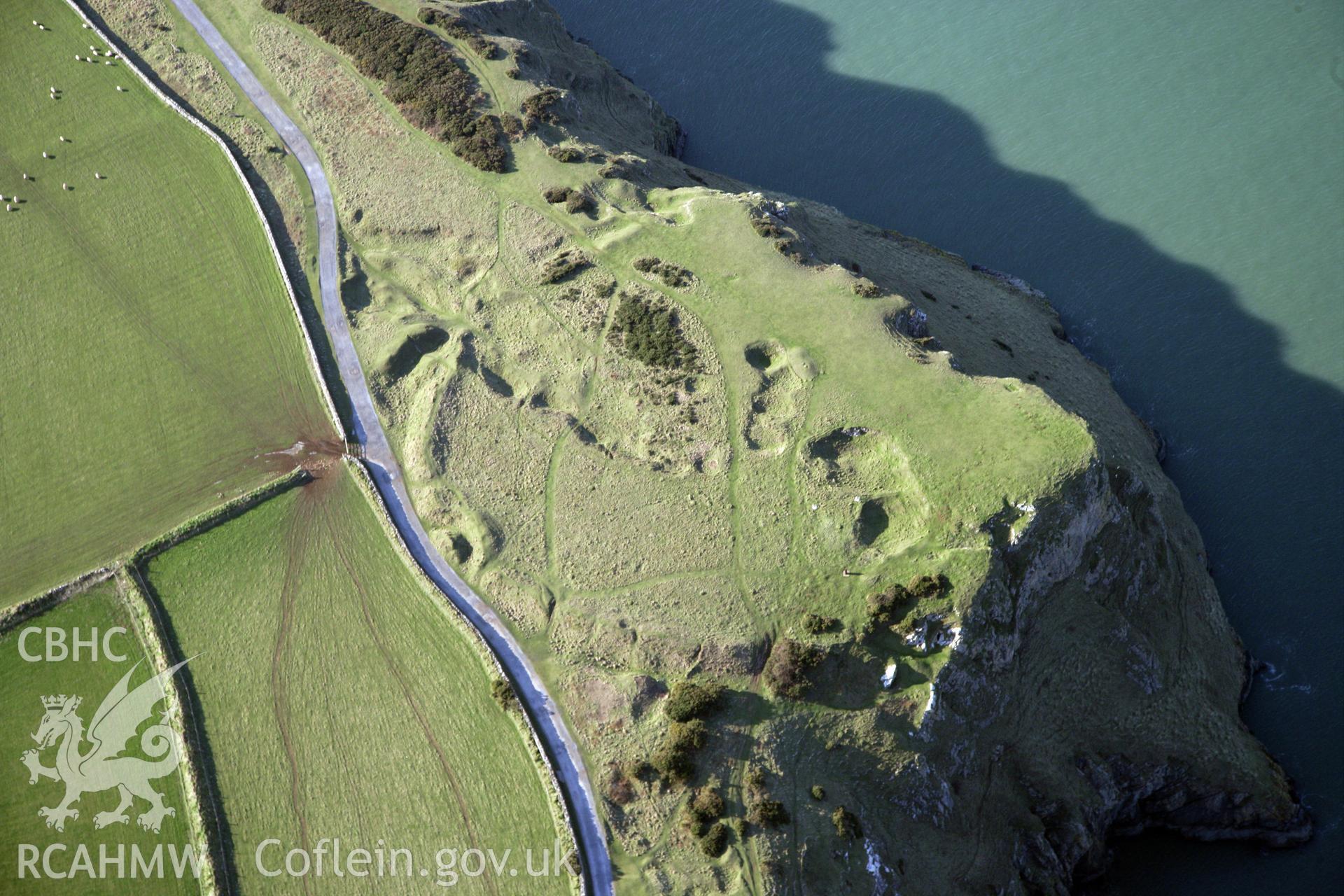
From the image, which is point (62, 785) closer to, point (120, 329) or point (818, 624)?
point (120, 329)

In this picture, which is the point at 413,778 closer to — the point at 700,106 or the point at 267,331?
Answer: the point at 267,331

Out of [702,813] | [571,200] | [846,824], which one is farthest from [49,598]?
[846,824]

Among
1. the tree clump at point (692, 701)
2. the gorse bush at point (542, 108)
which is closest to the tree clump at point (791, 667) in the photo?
the tree clump at point (692, 701)

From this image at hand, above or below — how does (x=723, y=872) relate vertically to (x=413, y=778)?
above

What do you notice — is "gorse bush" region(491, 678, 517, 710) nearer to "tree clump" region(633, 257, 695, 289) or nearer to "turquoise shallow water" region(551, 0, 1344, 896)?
"tree clump" region(633, 257, 695, 289)

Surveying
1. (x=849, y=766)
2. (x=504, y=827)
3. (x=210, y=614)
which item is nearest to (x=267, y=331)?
(x=210, y=614)
